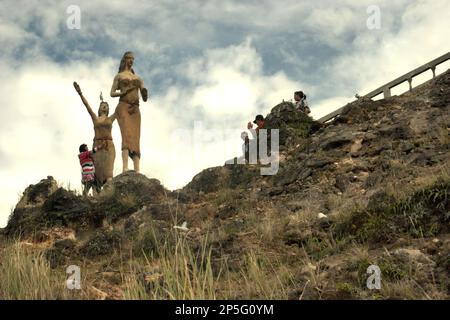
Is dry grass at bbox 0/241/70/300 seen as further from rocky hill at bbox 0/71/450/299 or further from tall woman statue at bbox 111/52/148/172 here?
tall woman statue at bbox 111/52/148/172

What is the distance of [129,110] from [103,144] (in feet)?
3.34

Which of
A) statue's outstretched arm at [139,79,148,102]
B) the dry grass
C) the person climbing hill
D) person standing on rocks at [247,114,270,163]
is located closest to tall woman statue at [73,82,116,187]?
the person climbing hill

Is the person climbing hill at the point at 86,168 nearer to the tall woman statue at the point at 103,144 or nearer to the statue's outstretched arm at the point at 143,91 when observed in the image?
the tall woman statue at the point at 103,144

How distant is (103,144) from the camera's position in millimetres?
14008

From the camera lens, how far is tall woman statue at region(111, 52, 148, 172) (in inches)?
553

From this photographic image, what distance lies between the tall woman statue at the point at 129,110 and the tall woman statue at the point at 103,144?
30cm

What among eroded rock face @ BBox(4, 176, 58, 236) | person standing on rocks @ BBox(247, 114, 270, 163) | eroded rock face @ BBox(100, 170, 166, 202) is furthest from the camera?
person standing on rocks @ BBox(247, 114, 270, 163)

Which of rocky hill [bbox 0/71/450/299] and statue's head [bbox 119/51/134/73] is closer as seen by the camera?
rocky hill [bbox 0/71/450/299]

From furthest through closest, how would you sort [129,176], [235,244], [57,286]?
[129,176] → [235,244] → [57,286]

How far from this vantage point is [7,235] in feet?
40.5

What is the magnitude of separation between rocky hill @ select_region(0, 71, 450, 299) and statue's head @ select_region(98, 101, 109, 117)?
1.75 m
